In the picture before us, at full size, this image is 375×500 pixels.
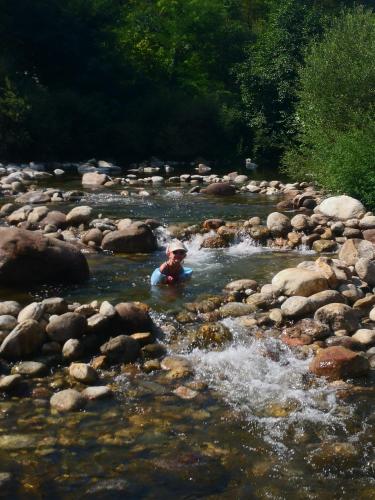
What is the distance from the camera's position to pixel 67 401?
6734 mm

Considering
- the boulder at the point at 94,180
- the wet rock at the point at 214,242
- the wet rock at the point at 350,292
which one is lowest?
the boulder at the point at 94,180

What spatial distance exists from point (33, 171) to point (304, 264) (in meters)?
18.0

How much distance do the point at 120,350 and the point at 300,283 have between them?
134 inches

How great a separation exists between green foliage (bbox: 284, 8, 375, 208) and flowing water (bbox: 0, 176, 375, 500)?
1181 cm

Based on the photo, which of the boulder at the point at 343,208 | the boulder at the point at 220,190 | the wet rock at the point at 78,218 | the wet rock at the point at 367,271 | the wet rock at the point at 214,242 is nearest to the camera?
the wet rock at the point at 367,271

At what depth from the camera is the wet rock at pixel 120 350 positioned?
7.96 metres

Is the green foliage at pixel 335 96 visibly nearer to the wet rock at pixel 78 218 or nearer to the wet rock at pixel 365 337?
the wet rock at pixel 78 218

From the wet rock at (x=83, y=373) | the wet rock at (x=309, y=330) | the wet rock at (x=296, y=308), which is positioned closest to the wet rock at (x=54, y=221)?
the wet rock at (x=296, y=308)

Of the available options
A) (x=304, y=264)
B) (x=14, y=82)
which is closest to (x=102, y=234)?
(x=304, y=264)

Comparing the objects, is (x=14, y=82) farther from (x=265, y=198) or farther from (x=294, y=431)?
(x=294, y=431)

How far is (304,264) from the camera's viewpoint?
11320mm

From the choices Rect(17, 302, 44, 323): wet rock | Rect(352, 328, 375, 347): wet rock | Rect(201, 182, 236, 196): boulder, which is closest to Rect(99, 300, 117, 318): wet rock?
Rect(17, 302, 44, 323): wet rock

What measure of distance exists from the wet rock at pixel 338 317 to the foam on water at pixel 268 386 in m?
0.86

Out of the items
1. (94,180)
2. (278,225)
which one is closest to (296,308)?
(278,225)
